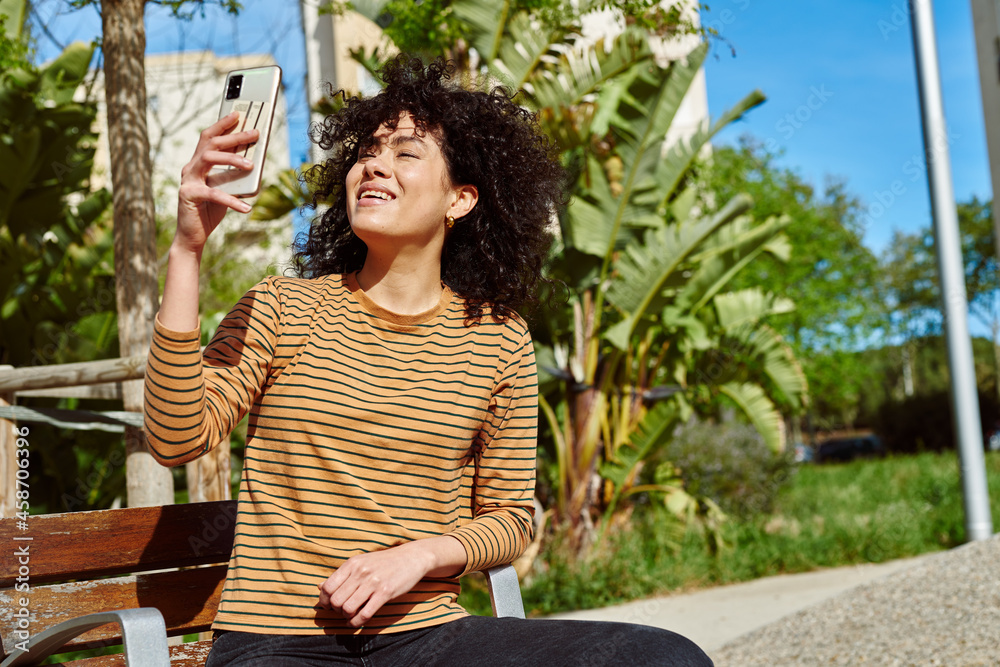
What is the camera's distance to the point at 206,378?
5.18ft

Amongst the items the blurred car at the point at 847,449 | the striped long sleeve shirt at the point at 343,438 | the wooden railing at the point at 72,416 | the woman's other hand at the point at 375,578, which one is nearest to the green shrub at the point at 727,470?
the wooden railing at the point at 72,416

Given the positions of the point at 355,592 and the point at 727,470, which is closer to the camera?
the point at 355,592

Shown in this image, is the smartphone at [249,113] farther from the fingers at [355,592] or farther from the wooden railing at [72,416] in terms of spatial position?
the wooden railing at [72,416]

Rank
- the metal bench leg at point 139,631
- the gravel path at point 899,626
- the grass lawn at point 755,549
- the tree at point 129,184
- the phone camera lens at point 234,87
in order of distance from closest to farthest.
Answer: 1. the metal bench leg at point 139,631
2. the phone camera lens at point 234,87
3. the tree at point 129,184
4. the gravel path at point 899,626
5. the grass lawn at point 755,549

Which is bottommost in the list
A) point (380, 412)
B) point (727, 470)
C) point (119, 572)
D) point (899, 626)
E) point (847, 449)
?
point (847, 449)

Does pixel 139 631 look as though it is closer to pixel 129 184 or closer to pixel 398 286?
pixel 398 286

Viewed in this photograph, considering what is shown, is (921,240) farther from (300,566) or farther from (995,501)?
(300,566)

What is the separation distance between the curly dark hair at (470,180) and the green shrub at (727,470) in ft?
23.2

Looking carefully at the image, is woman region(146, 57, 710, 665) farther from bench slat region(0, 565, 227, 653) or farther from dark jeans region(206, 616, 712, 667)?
bench slat region(0, 565, 227, 653)

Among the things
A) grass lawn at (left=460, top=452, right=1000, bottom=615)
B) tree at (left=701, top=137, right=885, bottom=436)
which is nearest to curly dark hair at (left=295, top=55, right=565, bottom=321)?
grass lawn at (left=460, top=452, right=1000, bottom=615)

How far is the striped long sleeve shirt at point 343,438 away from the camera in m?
1.57

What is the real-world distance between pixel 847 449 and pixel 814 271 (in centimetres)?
1016

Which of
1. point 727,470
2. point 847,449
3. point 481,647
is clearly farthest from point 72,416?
point 847,449

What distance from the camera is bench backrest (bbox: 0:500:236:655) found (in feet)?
5.89
